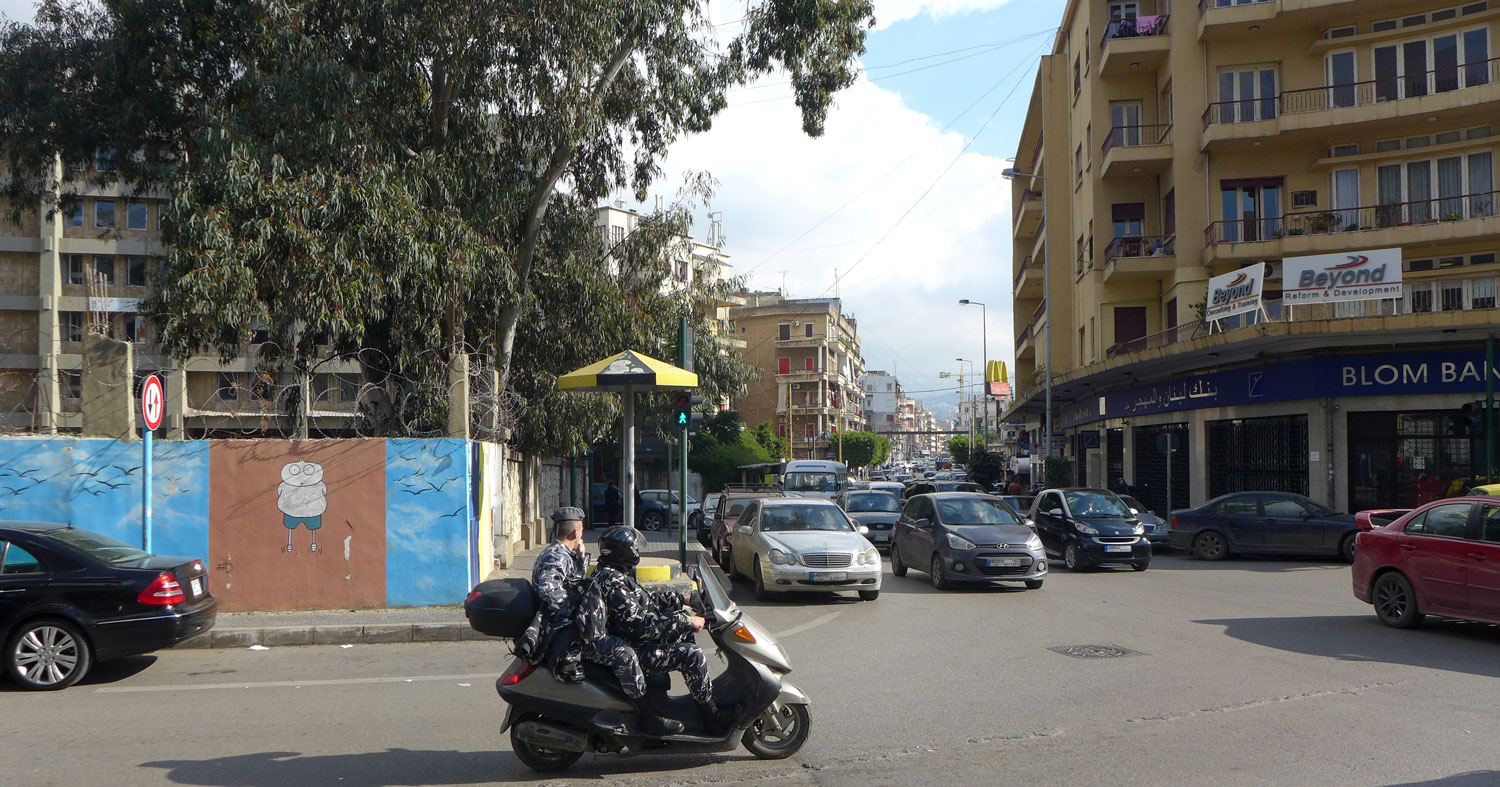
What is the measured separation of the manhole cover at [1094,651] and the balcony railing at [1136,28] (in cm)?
2791

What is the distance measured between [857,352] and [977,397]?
162ft

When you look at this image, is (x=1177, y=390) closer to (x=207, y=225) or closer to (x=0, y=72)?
(x=207, y=225)

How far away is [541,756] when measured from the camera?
6.27 meters

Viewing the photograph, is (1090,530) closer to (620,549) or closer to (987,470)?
(620,549)

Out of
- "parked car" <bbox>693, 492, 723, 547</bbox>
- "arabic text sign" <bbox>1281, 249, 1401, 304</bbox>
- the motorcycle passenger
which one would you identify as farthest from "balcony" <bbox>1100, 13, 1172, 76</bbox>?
the motorcycle passenger

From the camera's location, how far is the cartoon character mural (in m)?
12.9

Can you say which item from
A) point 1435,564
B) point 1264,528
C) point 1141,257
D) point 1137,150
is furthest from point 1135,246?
point 1435,564

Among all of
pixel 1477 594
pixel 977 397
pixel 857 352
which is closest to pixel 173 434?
pixel 1477 594

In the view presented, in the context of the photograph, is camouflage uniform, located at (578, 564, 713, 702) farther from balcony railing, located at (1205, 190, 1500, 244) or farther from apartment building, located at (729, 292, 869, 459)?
apartment building, located at (729, 292, 869, 459)

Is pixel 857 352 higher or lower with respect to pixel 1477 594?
higher

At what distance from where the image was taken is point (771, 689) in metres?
6.19

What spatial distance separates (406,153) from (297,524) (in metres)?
7.76

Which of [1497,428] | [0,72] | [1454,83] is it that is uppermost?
[1454,83]

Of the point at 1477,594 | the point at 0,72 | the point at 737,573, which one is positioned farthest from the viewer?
the point at 0,72
